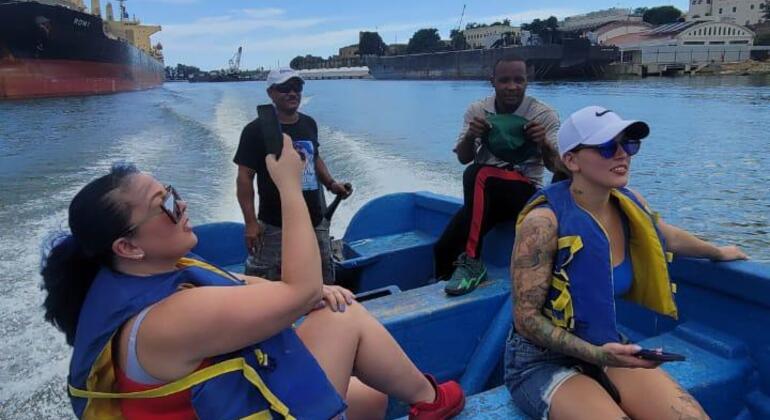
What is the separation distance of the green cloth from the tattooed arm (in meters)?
1.32

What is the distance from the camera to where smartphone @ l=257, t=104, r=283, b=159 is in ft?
4.94

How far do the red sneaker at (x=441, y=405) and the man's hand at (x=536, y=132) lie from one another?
1.55 metres

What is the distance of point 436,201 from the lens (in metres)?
4.45

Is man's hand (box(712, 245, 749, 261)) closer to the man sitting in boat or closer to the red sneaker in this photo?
the man sitting in boat

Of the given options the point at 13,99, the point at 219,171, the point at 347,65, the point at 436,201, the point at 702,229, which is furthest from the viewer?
the point at 347,65

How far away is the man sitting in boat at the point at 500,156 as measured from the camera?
3.14 metres

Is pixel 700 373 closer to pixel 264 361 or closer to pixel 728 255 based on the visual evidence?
pixel 728 255

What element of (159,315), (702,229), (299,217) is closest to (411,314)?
(299,217)

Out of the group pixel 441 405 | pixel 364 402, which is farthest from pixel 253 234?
pixel 441 405

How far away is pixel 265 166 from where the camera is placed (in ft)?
10.2

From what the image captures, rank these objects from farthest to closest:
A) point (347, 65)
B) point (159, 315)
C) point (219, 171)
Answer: point (347, 65), point (219, 171), point (159, 315)

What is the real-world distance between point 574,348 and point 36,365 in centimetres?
321

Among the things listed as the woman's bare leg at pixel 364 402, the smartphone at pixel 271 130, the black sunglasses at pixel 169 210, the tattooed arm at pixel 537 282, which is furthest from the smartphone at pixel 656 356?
the black sunglasses at pixel 169 210

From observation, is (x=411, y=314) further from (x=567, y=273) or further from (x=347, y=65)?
(x=347, y=65)
